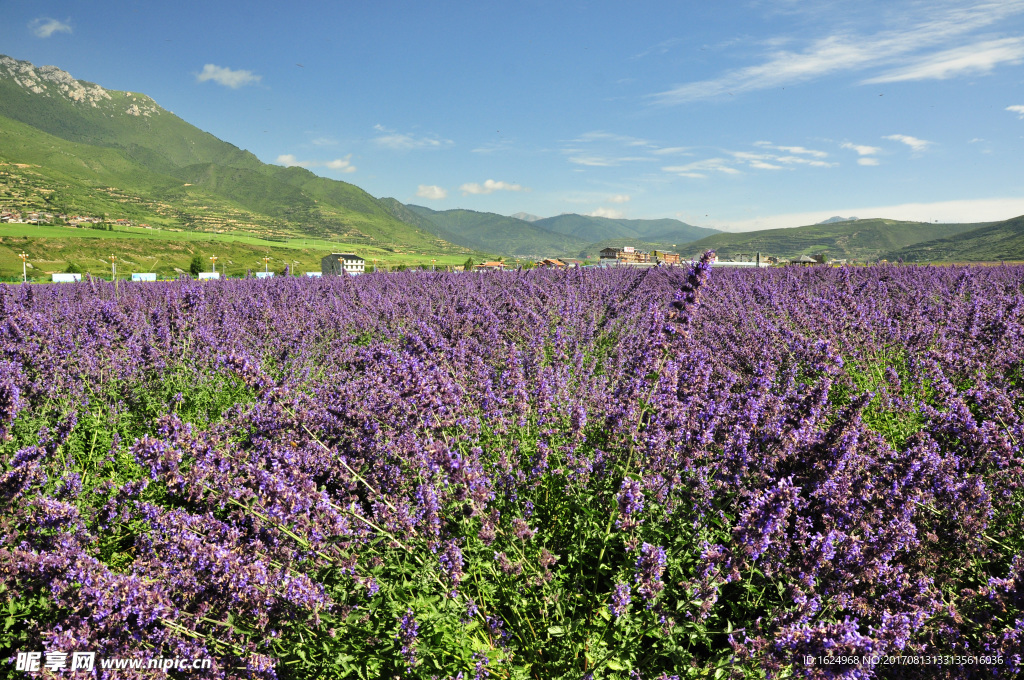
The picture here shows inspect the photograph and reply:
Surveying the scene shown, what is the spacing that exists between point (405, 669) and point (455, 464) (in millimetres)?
902

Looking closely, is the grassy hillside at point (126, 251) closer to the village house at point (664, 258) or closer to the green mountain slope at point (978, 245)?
the village house at point (664, 258)

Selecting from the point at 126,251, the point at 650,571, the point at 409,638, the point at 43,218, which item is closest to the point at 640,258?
the point at 650,571

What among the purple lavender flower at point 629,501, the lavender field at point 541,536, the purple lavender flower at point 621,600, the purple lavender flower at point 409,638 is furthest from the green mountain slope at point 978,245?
the purple lavender flower at point 409,638

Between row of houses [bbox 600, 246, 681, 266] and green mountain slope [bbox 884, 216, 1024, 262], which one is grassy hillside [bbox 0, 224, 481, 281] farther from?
green mountain slope [bbox 884, 216, 1024, 262]

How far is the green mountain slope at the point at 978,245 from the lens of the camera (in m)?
148

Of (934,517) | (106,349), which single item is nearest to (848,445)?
(934,517)

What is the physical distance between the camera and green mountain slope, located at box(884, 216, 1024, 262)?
14788 cm

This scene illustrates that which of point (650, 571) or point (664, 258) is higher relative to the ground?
point (664, 258)

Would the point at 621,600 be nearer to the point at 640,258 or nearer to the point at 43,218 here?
the point at 640,258

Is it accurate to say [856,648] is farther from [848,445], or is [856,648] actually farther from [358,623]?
[358,623]

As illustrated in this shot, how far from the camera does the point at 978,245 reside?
560 feet

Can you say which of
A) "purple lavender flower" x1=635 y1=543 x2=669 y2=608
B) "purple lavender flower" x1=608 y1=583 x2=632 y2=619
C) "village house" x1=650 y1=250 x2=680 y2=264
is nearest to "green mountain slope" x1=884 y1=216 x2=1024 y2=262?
"village house" x1=650 y1=250 x2=680 y2=264

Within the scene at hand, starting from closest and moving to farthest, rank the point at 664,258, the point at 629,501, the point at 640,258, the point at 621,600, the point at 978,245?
the point at 621,600
the point at 629,501
the point at 664,258
the point at 640,258
the point at 978,245

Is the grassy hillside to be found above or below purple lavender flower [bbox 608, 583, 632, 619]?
above
